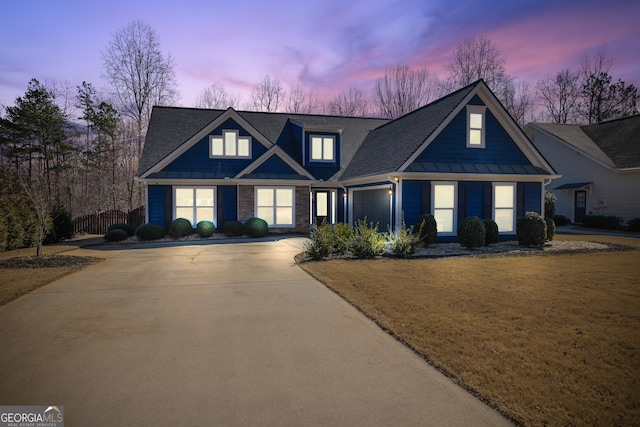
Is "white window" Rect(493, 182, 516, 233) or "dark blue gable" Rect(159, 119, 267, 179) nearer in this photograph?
"white window" Rect(493, 182, 516, 233)

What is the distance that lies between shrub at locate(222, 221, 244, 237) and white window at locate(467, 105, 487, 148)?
11.7 m

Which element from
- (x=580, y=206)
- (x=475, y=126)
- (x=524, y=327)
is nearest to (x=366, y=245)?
(x=524, y=327)

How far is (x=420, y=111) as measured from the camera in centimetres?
1973

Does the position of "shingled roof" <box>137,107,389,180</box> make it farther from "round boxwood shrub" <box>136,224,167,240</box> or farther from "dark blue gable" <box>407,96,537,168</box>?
"dark blue gable" <box>407,96,537,168</box>

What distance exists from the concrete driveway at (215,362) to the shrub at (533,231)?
Result: 10.5 meters

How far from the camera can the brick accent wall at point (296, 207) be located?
66.0 feet

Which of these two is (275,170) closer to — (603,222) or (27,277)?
(27,277)

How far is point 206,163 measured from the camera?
20594 mm

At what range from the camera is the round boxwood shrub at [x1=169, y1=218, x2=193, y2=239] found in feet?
60.7

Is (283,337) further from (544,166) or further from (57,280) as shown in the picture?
(544,166)

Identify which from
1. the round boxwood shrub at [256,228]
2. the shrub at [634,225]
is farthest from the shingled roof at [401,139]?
the shrub at [634,225]

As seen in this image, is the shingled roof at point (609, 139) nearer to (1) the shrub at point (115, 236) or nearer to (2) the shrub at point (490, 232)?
(2) the shrub at point (490, 232)

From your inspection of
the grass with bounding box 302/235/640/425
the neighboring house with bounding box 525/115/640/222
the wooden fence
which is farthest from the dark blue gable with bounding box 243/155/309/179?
the neighboring house with bounding box 525/115/640/222
